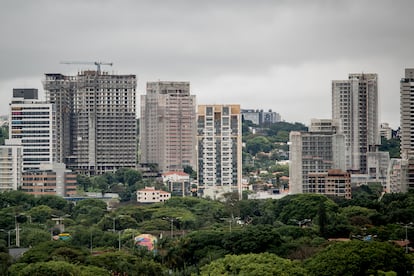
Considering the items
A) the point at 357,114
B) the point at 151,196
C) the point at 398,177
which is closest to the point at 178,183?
the point at 151,196

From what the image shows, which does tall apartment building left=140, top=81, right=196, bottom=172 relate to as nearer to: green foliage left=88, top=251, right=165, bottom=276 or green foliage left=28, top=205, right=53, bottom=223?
green foliage left=28, top=205, right=53, bottom=223

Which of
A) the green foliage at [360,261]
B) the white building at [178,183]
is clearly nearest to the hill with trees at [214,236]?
the green foliage at [360,261]

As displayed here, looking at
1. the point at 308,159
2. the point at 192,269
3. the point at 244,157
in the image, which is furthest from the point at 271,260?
the point at 244,157

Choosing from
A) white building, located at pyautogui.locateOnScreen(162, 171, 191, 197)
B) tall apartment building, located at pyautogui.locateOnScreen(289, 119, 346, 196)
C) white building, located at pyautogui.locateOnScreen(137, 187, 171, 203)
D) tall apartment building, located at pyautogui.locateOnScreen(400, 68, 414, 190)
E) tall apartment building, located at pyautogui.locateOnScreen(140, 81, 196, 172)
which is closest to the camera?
tall apartment building, located at pyautogui.locateOnScreen(289, 119, 346, 196)

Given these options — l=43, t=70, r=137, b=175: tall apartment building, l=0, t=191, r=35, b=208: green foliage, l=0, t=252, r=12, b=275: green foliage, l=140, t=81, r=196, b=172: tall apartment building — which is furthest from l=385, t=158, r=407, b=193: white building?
l=0, t=252, r=12, b=275: green foliage

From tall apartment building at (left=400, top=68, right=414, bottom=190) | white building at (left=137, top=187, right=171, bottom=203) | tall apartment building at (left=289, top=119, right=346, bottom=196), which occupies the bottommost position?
white building at (left=137, top=187, right=171, bottom=203)

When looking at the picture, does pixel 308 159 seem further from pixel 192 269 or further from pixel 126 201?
pixel 192 269
